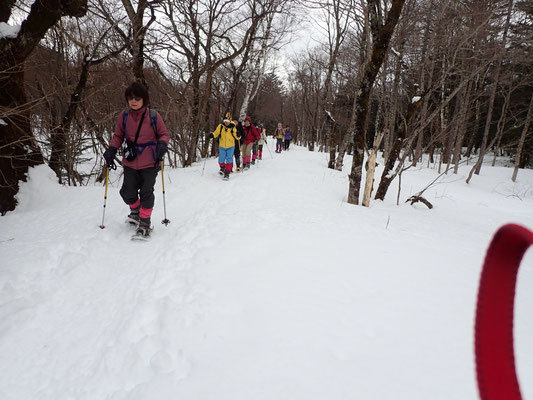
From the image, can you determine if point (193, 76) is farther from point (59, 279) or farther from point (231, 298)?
point (231, 298)

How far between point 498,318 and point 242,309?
6.38 feet

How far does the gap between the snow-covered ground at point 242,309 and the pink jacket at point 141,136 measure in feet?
3.63

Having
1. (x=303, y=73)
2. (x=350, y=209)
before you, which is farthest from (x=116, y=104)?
(x=303, y=73)

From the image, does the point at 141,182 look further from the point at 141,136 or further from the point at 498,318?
the point at 498,318

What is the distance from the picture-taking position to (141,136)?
3877 mm

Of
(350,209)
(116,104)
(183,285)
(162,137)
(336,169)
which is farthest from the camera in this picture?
(336,169)

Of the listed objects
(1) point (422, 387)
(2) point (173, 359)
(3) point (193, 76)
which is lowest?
(2) point (173, 359)

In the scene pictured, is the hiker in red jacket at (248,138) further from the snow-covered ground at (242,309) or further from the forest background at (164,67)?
the snow-covered ground at (242,309)

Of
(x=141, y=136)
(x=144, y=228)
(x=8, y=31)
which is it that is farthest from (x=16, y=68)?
(x=144, y=228)

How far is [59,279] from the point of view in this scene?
9.59 feet

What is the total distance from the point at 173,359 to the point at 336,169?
11.1 m

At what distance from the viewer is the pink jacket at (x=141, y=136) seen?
3.87m

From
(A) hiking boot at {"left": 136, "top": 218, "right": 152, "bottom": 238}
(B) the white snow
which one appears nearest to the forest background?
(B) the white snow

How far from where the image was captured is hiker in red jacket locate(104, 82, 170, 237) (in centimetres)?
383
